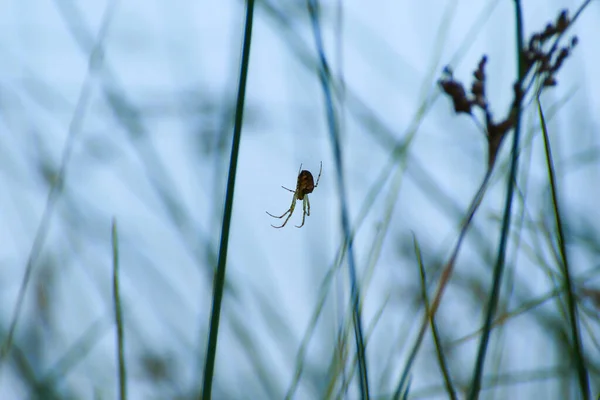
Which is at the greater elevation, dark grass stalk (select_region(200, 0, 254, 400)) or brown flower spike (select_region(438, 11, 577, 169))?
brown flower spike (select_region(438, 11, 577, 169))

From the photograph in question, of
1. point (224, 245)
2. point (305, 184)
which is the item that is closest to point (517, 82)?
point (224, 245)

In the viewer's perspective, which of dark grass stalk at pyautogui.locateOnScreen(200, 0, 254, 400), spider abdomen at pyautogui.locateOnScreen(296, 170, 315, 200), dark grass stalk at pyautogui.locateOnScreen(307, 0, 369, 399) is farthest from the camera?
spider abdomen at pyautogui.locateOnScreen(296, 170, 315, 200)

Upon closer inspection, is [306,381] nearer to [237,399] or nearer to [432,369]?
[237,399]

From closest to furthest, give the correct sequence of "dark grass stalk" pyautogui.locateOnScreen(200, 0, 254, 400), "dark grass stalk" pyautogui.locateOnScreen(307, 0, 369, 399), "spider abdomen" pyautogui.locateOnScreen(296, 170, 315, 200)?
"dark grass stalk" pyautogui.locateOnScreen(200, 0, 254, 400), "dark grass stalk" pyautogui.locateOnScreen(307, 0, 369, 399), "spider abdomen" pyautogui.locateOnScreen(296, 170, 315, 200)

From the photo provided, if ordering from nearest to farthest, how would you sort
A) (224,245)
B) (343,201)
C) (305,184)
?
(224,245) < (343,201) < (305,184)

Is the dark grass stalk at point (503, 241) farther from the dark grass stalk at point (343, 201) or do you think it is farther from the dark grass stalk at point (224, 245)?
the dark grass stalk at point (224, 245)

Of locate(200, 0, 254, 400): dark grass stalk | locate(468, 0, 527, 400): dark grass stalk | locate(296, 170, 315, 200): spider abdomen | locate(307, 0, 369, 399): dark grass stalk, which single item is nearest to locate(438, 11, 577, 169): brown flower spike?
locate(468, 0, 527, 400): dark grass stalk

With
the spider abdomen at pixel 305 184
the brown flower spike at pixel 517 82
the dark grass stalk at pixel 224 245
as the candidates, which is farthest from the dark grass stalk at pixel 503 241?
the spider abdomen at pixel 305 184

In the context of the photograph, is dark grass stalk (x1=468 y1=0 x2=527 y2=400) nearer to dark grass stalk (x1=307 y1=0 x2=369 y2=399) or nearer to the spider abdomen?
dark grass stalk (x1=307 y1=0 x2=369 y2=399)

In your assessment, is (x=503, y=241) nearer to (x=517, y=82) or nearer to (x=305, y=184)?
(x=517, y=82)

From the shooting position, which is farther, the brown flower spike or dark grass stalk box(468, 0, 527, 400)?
the brown flower spike
